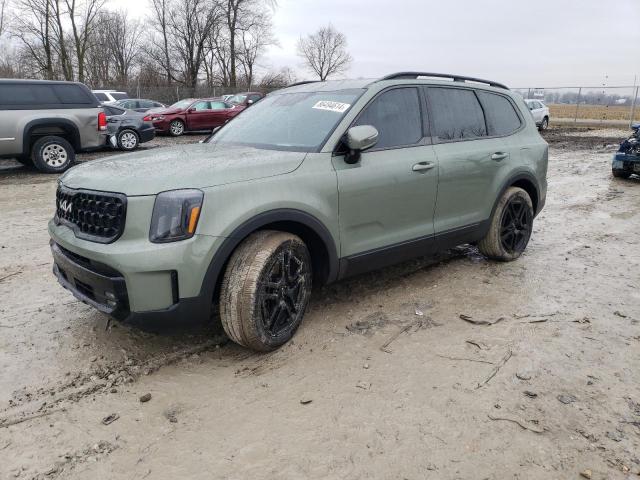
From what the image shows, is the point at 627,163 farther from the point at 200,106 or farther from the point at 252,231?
the point at 200,106

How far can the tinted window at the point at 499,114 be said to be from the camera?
4.78m

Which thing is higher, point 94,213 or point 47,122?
point 47,122

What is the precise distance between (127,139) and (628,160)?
1251 centimetres

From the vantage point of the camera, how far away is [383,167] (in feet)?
12.0

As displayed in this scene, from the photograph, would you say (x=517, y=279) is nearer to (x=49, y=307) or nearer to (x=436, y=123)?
(x=436, y=123)

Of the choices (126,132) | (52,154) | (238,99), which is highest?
(238,99)

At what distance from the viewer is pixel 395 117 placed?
3.91m

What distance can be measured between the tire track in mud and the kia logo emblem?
100 cm

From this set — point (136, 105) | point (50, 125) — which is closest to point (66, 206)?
point (50, 125)

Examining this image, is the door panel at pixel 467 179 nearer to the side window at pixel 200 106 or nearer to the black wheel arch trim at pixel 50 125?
the black wheel arch trim at pixel 50 125

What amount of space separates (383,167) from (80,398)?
2432 millimetres

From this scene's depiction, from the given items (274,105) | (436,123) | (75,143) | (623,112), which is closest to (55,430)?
(274,105)

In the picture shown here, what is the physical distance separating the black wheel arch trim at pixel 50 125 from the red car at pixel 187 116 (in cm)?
829

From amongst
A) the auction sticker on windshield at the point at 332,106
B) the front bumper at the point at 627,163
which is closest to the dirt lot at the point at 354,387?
the auction sticker on windshield at the point at 332,106
